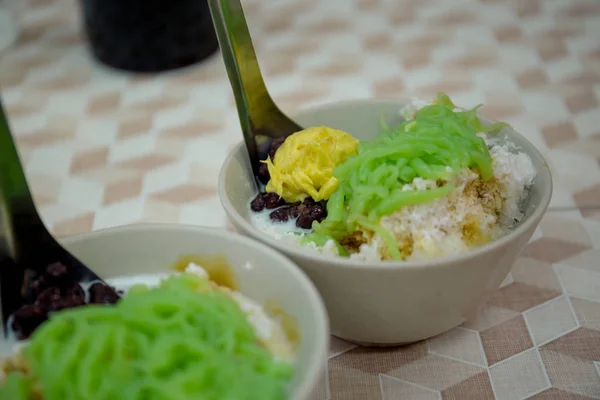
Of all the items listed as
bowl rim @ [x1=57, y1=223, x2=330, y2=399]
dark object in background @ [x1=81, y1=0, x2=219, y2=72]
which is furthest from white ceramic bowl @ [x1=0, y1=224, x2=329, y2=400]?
dark object in background @ [x1=81, y1=0, x2=219, y2=72]

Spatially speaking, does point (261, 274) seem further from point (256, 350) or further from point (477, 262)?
point (477, 262)

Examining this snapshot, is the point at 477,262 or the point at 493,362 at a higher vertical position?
the point at 477,262

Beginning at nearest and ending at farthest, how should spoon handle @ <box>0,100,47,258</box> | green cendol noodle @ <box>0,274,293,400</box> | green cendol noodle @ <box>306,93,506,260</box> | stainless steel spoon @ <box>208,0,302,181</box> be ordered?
green cendol noodle @ <box>0,274,293,400</box> → spoon handle @ <box>0,100,47,258</box> → green cendol noodle @ <box>306,93,506,260</box> → stainless steel spoon @ <box>208,0,302,181</box>

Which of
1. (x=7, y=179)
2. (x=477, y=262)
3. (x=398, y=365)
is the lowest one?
(x=398, y=365)

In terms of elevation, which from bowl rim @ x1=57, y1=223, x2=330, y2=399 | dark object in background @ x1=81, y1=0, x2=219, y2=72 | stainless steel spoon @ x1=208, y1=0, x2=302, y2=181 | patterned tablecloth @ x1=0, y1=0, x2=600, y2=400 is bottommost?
patterned tablecloth @ x1=0, y1=0, x2=600, y2=400

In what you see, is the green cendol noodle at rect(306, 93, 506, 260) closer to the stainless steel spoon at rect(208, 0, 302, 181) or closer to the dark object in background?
the stainless steel spoon at rect(208, 0, 302, 181)

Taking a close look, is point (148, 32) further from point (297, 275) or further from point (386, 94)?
point (297, 275)

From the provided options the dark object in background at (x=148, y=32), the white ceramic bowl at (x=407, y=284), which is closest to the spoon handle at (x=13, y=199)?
the white ceramic bowl at (x=407, y=284)

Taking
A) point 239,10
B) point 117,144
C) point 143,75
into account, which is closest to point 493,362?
point 239,10
